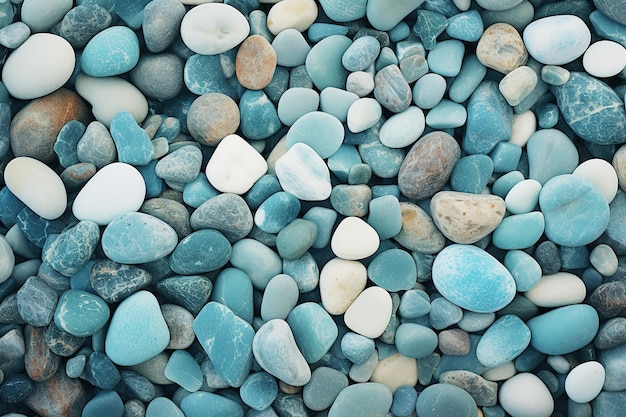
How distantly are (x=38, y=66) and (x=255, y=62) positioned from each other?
328 mm

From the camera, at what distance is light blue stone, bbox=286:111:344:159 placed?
92cm

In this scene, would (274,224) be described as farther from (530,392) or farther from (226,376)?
(530,392)

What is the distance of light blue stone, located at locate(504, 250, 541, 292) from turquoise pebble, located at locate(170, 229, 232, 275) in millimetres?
429

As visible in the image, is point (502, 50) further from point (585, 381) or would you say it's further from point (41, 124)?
point (41, 124)

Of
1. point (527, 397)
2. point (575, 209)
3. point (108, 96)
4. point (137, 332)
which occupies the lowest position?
point (527, 397)

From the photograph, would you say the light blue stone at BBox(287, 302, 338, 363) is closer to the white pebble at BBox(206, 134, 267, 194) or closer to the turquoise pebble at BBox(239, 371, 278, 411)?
the turquoise pebble at BBox(239, 371, 278, 411)

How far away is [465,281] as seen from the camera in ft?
2.83

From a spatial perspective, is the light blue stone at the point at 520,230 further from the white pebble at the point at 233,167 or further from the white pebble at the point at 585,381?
the white pebble at the point at 233,167

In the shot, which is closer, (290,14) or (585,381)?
(585,381)

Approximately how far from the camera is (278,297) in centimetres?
88

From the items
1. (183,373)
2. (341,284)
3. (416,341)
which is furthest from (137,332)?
(416,341)

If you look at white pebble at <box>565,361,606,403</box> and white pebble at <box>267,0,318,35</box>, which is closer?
white pebble at <box>565,361,606,403</box>

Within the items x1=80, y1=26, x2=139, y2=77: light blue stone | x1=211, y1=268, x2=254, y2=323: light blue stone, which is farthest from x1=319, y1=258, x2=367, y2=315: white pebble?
x1=80, y1=26, x2=139, y2=77: light blue stone

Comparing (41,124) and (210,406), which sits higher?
(41,124)
